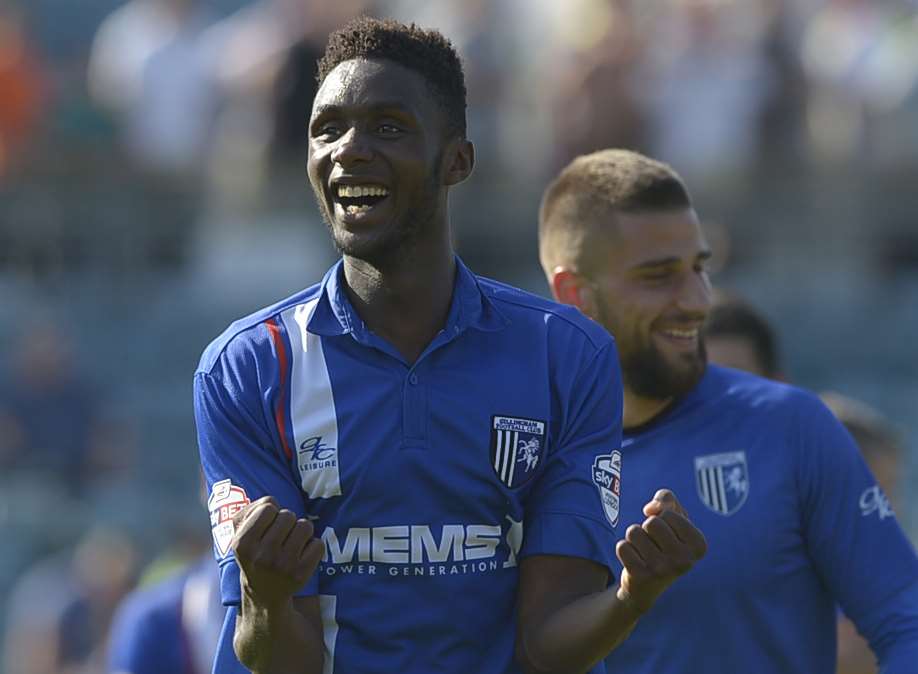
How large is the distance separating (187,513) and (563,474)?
848cm

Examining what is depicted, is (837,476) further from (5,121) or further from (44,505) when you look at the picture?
(5,121)

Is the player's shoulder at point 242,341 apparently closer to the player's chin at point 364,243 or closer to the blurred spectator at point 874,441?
the player's chin at point 364,243

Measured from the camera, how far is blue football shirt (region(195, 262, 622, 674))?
3391 mm

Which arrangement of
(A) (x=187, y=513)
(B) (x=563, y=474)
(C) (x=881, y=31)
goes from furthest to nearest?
1. (C) (x=881, y=31)
2. (A) (x=187, y=513)
3. (B) (x=563, y=474)

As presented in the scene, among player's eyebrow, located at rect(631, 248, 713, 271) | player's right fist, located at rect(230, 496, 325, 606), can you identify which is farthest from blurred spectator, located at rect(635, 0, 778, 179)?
player's right fist, located at rect(230, 496, 325, 606)

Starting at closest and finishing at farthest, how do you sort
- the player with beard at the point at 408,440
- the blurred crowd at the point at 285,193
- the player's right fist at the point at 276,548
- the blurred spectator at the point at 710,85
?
the player's right fist at the point at 276,548
the player with beard at the point at 408,440
the blurred crowd at the point at 285,193
the blurred spectator at the point at 710,85

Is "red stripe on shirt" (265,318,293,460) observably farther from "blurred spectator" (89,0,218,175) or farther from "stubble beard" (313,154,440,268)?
"blurred spectator" (89,0,218,175)

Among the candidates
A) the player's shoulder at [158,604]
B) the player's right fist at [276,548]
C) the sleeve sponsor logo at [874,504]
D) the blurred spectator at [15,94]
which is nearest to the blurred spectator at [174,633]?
the player's shoulder at [158,604]

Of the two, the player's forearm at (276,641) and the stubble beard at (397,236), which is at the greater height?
the stubble beard at (397,236)

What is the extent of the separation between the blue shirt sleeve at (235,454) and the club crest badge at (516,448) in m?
0.35

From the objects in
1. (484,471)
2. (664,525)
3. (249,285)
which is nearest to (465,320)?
(484,471)

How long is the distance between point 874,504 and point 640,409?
0.60 m

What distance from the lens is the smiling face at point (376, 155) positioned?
135 inches

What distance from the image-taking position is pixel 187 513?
11758mm
